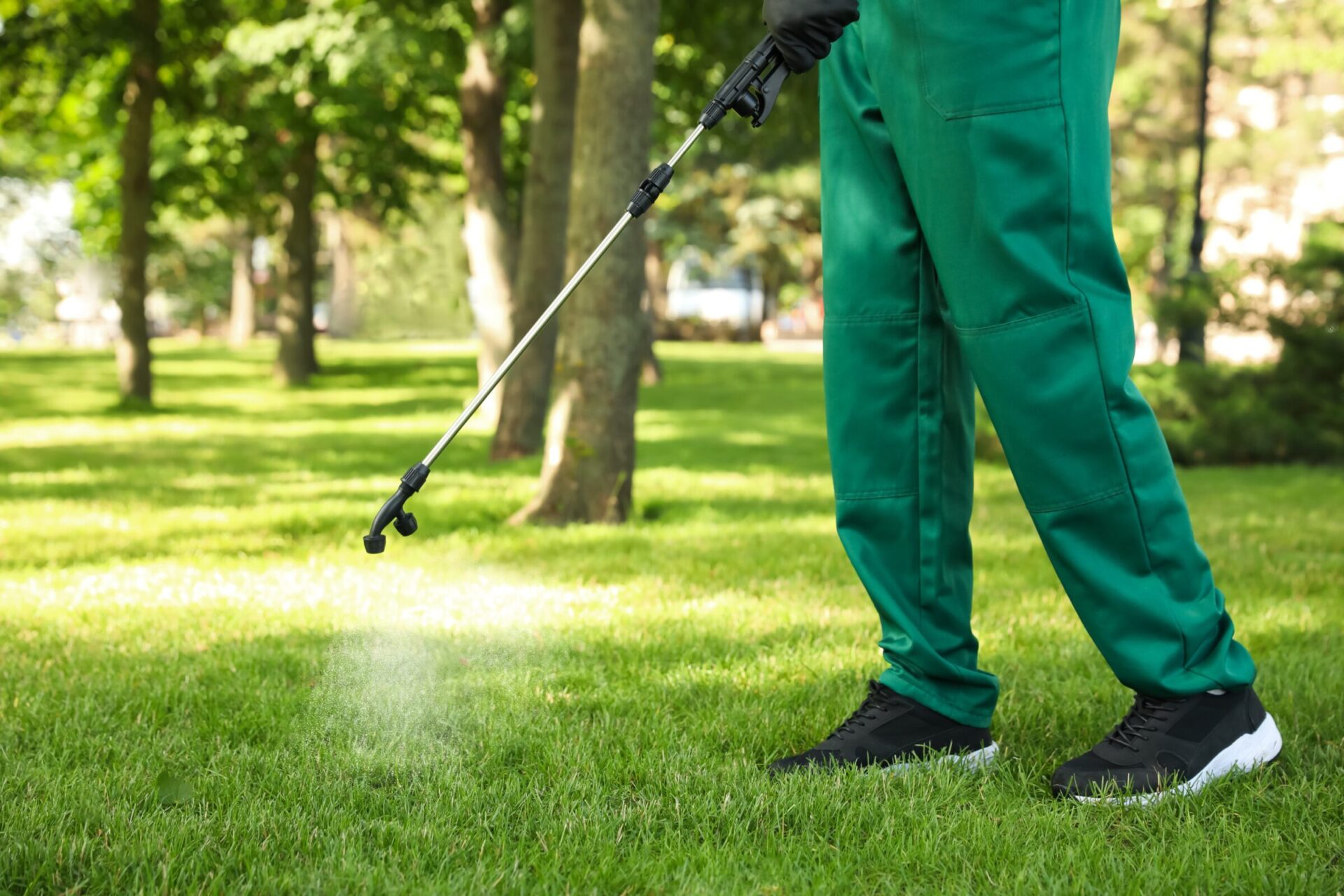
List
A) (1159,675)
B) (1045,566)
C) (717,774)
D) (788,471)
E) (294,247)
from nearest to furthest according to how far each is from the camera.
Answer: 1. (1159,675)
2. (717,774)
3. (1045,566)
4. (788,471)
5. (294,247)

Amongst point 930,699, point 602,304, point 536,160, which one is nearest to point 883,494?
point 930,699

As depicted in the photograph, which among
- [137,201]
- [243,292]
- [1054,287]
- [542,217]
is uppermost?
[137,201]

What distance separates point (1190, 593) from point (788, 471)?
798 centimetres

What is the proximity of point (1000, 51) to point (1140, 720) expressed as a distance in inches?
48.9

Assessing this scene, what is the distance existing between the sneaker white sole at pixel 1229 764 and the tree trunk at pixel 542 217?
27.4 ft

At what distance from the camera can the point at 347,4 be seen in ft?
51.7

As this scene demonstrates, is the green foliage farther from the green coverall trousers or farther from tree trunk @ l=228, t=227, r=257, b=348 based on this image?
the green coverall trousers

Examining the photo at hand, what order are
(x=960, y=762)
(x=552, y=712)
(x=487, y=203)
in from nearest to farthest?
1. (x=960, y=762)
2. (x=552, y=712)
3. (x=487, y=203)

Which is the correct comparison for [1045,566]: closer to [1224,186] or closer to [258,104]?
[258,104]

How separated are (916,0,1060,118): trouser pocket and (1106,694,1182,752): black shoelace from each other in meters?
1.10

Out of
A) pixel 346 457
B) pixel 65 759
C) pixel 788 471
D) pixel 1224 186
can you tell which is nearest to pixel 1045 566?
pixel 65 759

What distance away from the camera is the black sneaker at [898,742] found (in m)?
2.59

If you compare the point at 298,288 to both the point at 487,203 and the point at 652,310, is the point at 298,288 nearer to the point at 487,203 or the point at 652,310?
the point at 652,310

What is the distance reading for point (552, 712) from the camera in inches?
119
